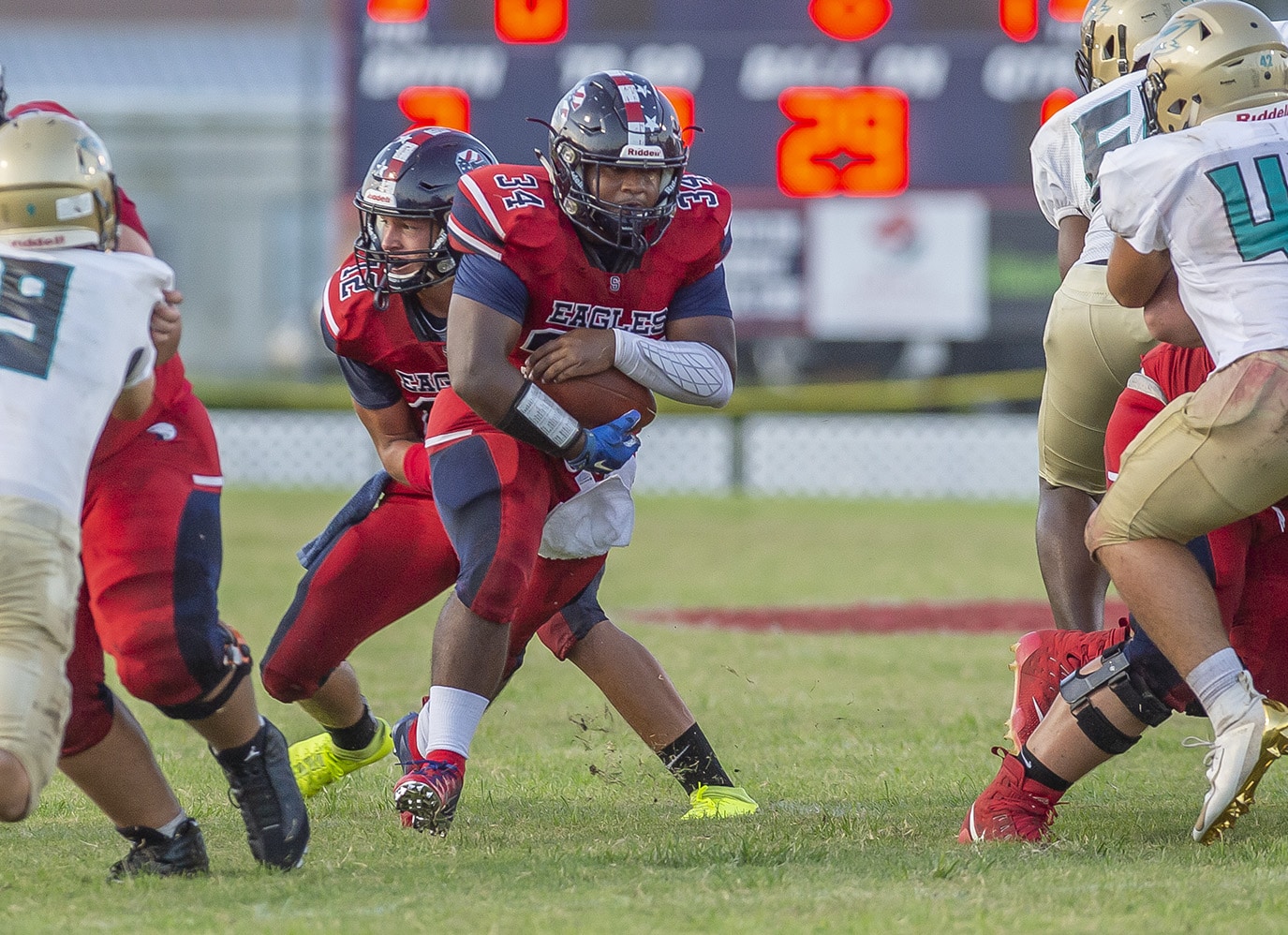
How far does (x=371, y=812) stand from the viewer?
13.9ft

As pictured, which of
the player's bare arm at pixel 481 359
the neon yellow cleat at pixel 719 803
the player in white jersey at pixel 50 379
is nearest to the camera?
the player in white jersey at pixel 50 379

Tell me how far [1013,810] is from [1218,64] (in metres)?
1.62

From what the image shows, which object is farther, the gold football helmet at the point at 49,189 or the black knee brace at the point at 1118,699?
the black knee brace at the point at 1118,699

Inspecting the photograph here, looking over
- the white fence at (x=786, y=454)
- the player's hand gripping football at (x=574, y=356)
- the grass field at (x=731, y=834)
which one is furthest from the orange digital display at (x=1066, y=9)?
the player's hand gripping football at (x=574, y=356)

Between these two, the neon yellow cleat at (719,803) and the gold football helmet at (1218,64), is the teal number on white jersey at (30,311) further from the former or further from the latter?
the gold football helmet at (1218,64)

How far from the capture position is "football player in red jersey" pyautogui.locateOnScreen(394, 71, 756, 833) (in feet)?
12.6

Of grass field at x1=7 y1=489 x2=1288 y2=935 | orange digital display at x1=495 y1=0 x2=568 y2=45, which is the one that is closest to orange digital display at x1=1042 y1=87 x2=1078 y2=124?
orange digital display at x1=495 y1=0 x2=568 y2=45

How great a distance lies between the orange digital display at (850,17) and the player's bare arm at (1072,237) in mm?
9457

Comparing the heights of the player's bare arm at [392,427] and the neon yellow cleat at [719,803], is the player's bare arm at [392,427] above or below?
above

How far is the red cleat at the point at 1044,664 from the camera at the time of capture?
3.97 metres

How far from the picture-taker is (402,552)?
4359 millimetres

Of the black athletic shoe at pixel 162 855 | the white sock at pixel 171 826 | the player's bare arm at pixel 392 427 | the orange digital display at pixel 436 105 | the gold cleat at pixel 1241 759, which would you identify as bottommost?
the black athletic shoe at pixel 162 855

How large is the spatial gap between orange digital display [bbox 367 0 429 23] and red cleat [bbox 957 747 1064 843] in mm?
11262

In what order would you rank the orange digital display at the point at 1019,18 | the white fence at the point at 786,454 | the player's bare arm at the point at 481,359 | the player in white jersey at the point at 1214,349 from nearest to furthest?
the player in white jersey at the point at 1214,349
the player's bare arm at the point at 481,359
the orange digital display at the point at 1019,18
the white fence at the point at 786,454
